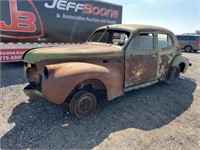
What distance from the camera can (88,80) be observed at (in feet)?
13.0

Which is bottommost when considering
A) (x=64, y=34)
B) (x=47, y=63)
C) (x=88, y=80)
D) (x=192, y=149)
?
(x=192, y=149)

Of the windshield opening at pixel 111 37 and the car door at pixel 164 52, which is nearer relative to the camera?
the windshield opening at pixel 111 37

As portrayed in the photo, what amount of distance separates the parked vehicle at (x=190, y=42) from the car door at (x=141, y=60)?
16.2 metres

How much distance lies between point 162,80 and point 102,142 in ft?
11.5

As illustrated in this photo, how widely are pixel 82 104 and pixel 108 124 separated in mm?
661

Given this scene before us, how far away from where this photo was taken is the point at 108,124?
394 centimetres

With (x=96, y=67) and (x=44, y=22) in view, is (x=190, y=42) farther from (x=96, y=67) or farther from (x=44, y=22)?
(x=96, y=67)

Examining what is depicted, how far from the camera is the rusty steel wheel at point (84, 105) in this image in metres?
3.89

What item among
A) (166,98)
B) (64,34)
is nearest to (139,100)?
(166,98)

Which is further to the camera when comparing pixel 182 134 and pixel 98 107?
pixel 98 107

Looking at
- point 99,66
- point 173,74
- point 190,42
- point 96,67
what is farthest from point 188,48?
point 96,67

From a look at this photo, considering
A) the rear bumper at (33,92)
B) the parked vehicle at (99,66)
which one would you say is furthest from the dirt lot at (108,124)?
the rear bumper at (33,92)

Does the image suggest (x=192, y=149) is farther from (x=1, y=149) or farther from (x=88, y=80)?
(x=1, y=149)

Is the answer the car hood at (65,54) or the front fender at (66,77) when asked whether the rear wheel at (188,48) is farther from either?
the front fender at (66,77)
